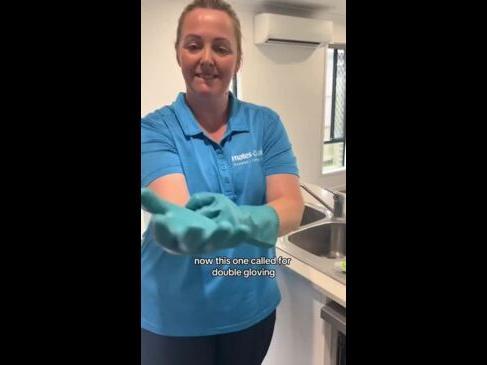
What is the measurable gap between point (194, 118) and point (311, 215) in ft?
1.30

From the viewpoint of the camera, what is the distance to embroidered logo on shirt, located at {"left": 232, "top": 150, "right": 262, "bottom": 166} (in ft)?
3.20

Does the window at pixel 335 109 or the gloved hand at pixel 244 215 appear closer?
the gloved hand at pixel 244 215

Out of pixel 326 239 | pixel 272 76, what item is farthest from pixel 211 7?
pixel 326 239

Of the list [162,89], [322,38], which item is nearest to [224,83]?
[162,89]

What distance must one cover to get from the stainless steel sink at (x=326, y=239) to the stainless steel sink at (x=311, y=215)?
2 centimetres

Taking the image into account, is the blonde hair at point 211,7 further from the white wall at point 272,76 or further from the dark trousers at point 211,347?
the dark trousers at point 211,347

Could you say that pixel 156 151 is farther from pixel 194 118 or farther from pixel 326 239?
pixel 326 239

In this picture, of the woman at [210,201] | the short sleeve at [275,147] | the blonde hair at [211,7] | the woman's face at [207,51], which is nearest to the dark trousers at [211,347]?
the woman at [210,201]

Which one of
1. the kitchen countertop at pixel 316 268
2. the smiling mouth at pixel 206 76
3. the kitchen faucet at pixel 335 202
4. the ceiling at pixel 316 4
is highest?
the ceiling at pixel 316 4

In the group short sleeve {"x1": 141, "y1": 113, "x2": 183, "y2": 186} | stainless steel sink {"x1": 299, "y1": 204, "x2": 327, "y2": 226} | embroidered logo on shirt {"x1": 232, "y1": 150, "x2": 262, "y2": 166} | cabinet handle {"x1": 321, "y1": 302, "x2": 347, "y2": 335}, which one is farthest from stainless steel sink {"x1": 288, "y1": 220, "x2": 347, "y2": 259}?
short sleeve {"x1": 141, "y1": 113, "x2": 183, "y2": 186}

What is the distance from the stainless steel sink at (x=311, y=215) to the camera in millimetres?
1043

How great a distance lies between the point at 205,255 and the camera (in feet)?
3.14

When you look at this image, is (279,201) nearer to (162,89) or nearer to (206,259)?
(206,259)

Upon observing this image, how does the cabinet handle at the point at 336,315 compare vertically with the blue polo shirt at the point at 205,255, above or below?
below
